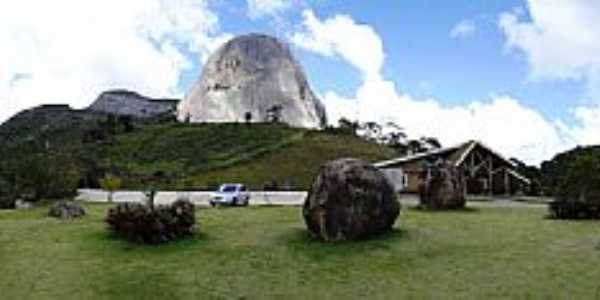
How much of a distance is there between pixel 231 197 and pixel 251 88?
13545 centimetres

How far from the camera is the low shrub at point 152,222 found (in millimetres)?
27703

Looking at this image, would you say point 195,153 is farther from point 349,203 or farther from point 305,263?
point 305,263

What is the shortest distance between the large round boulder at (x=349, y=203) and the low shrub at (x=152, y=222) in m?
4.00

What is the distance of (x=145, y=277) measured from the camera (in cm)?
2358

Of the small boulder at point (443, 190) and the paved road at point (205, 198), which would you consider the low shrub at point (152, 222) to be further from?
the paved road at point (205, 198)

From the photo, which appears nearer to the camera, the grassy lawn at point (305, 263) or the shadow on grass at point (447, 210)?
the grassy lawn at point (305, 263)

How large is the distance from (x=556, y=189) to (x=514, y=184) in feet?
122

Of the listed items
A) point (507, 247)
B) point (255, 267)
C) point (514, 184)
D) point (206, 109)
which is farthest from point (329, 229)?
point (206, 109)

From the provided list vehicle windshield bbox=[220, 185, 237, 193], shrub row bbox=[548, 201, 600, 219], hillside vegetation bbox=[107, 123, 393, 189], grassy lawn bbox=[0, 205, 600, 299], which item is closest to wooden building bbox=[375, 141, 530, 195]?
hillside vegetation bbox=[107, 123, 393, 189]

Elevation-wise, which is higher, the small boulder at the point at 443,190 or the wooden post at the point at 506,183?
the wooden post at the point at 506,183

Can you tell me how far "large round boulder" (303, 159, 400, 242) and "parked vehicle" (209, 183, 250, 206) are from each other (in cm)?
2238

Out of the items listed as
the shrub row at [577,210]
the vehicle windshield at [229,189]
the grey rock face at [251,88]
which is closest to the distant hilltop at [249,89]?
the grey rock face at [251,88]

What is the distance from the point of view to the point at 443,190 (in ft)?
124

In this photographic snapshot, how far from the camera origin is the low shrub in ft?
90.9
